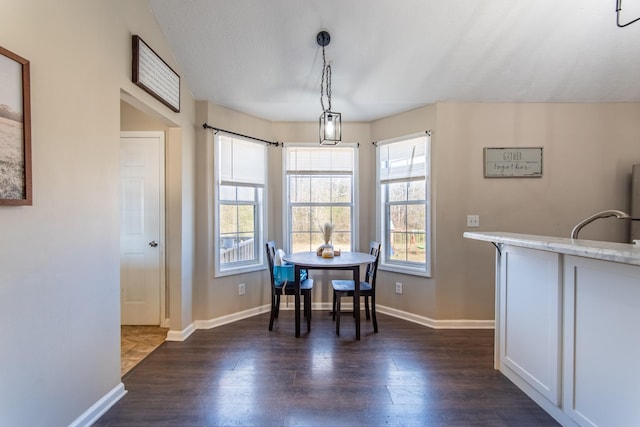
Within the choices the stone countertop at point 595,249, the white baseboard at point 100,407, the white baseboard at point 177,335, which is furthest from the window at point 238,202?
the stone countertop at point 595,249

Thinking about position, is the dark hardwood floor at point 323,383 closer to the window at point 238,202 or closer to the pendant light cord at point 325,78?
the window at point 238,202

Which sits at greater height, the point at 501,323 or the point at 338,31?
the point at 338,31

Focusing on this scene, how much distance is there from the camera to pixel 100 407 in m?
1.70

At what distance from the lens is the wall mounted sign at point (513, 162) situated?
3000 millimetres

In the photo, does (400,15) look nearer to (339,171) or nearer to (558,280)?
(339,171)

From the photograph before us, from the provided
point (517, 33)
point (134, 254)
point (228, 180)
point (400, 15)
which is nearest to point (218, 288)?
point (134, 254)

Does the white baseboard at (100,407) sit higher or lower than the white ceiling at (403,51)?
lower

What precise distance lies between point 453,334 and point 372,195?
5.76 feet

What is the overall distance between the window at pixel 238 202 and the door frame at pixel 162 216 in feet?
1.64

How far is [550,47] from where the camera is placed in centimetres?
245

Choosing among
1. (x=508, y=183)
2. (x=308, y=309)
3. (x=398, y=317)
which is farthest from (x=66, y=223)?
(x=508, y=183)

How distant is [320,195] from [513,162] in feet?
7.09

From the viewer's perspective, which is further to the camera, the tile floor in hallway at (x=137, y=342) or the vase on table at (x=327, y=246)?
the vase on table at (x=327, y=246)

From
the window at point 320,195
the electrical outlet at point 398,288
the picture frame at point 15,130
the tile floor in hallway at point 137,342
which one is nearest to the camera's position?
the picture frame at point 15,130
